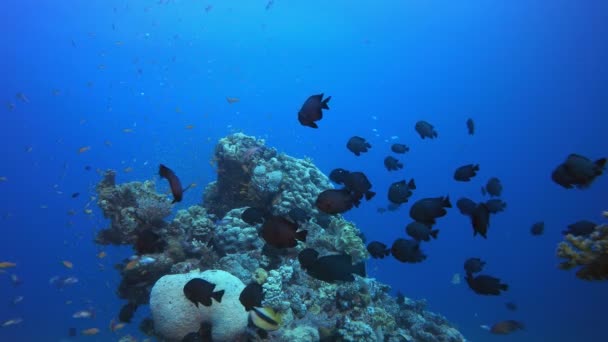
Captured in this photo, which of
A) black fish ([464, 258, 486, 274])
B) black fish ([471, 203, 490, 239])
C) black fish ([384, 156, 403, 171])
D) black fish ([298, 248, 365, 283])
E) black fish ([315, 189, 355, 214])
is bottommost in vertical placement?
black fish ([298, 248, 365, 283])

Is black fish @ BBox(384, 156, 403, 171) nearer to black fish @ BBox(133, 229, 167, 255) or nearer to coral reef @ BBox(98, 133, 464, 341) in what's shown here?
coral reef @ BBox(98, 133, 464, 341)

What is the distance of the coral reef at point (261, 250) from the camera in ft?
25.3

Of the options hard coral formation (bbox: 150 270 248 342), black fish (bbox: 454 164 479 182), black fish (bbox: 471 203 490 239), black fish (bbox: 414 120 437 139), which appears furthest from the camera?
black fish (bbox: 414 120 437 139)

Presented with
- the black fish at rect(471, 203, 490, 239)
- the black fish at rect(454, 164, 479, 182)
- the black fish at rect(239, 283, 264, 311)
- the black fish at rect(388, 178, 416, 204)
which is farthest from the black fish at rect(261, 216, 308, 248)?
the black fish at rect(454, 164, 479, 182)

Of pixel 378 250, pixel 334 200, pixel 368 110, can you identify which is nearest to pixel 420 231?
pixel 378 250

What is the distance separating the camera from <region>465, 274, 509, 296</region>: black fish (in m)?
5.80

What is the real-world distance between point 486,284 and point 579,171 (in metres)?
2.27

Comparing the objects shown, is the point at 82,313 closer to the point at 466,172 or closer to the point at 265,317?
the point at 265,317

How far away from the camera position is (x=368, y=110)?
115375mm

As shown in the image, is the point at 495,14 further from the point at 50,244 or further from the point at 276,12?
the point at 50,244

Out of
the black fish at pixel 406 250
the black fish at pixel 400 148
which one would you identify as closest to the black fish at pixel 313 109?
the black fish at pixel 406 250

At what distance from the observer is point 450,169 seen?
343 ft

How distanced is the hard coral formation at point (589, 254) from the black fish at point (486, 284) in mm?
1060

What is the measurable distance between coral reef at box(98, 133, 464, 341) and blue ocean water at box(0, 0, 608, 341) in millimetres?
39501
